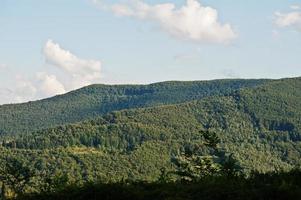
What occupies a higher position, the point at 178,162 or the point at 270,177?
the point at 270,177

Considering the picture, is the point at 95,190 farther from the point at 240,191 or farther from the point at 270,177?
the point at 270,177

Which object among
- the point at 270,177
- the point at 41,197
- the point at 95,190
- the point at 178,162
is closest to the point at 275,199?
the point at 270,177

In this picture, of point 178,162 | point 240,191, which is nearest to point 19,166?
point 178,162

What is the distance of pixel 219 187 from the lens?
15.1m

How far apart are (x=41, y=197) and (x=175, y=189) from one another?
3788 millimetres

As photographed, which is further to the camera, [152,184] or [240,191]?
[152,184]

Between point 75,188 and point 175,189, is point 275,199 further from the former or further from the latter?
point 75,188

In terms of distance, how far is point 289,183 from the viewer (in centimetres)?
1500

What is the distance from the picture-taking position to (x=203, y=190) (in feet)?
49.9

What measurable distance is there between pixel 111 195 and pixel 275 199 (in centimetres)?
437

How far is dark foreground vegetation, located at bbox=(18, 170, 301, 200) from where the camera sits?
47.7 ft

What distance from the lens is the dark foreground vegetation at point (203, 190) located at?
14531 millimetres

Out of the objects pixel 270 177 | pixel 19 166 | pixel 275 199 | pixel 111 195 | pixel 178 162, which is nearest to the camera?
pixel 275 199

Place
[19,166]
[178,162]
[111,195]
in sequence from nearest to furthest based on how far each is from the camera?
[111,195] → [19,166] → [178,162]
